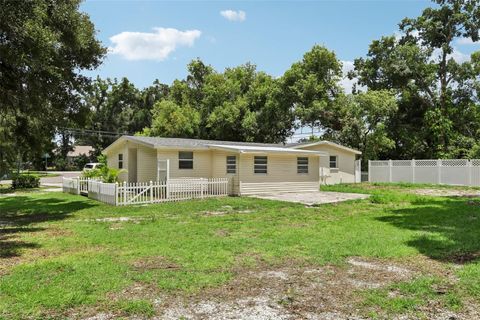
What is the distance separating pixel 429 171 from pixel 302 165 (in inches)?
385

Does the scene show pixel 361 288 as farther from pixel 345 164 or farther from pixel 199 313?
pixel 345 164

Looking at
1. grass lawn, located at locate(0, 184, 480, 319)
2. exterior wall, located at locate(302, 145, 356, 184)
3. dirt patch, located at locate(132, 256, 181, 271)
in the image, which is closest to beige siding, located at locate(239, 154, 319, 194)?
exterior wall, located at locate(302, 145, 356, 184)

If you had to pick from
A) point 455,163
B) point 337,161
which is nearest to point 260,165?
point 337,161

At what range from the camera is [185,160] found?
20094 millimetres

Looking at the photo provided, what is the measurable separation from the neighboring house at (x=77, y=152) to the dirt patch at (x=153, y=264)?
200 ft

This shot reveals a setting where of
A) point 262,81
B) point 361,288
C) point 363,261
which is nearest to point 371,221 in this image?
point 363,261

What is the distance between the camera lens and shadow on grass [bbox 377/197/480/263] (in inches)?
293

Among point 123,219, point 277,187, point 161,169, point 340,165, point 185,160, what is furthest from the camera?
point 340,165

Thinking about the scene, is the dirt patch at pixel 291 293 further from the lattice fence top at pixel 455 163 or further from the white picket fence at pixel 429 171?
the lattice fence top at pixel 455 163

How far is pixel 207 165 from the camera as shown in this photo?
20.8m

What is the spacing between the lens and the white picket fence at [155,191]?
15594 mm

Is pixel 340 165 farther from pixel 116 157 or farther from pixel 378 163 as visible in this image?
pixel 116 157

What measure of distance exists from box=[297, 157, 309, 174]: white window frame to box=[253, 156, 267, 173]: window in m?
2.50

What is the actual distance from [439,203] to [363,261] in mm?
10349
